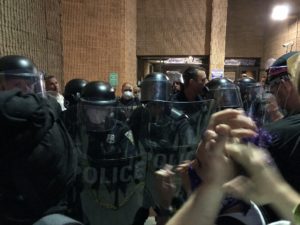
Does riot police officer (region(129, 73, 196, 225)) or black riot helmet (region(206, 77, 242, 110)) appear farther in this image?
black riot helmet (region(206, 77, 242, 110))

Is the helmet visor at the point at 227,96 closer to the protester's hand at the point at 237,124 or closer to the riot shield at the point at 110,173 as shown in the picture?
the riot shield at the point at 110,173

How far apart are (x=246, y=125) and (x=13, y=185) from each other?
1.13m

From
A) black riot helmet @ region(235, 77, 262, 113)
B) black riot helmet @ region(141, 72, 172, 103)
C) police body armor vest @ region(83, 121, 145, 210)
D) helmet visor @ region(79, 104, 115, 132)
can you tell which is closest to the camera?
police body armor vest @ region(83, 121, 145, 210)

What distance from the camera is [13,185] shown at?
1512mm

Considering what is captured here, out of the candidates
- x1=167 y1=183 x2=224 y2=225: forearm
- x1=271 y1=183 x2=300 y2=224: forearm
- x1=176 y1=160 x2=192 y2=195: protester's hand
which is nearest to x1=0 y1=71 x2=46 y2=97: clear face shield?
x1=176 y1=160 x2=192 y2=195: protester's hand

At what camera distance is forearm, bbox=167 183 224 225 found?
805mm

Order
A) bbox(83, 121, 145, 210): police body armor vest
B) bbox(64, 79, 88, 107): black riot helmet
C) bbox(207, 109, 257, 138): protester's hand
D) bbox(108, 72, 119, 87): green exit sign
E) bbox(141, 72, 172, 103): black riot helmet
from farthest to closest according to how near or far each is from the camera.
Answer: bbox(108, 72, 119, 87): green exit sign → bbox(64, 79, 88, 107): black riot helmet → bbox(141, 72, 172, 103): black riot helmet → bbox(83, 121, 145, 210): police body armor vest → bbox(207, 109, 257, 138): protester's hand

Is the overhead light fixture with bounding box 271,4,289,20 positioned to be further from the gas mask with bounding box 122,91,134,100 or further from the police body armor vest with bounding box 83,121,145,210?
the police body armor vest with bounding box 83,121,145,210

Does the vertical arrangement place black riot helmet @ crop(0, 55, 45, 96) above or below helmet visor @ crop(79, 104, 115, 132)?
above

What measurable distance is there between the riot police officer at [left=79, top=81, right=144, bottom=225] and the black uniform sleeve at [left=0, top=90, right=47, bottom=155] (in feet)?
2.50

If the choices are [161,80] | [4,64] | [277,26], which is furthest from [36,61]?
[277,26]

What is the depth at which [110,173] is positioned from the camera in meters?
2.19

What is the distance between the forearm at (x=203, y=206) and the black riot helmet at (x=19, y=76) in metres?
1.38

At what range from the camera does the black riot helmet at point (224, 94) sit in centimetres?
348
